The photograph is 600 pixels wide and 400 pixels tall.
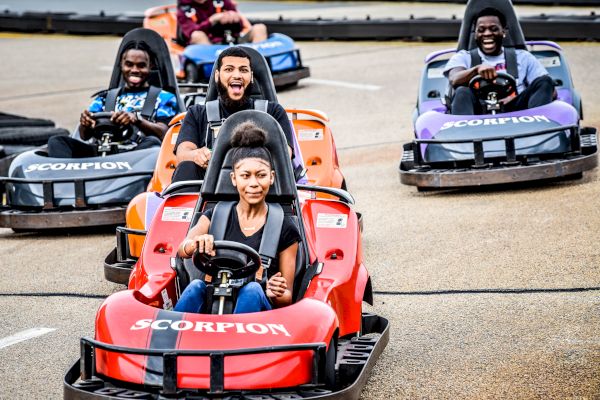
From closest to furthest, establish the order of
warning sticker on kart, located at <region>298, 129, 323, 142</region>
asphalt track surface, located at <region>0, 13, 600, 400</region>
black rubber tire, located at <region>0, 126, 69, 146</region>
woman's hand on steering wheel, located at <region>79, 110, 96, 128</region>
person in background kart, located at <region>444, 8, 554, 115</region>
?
asphalt track surface, located at <region>0, 13, 600, 400</region>, warning sticker on kart, located at <region>298, 129, 323, 142</region>, woman's hand on steering wheel, located at <region>79, 110, 96, 128</region>, person in background kart, located at <region>444, 8, 554, 115</region>, black rubber tire, located at <region>0, 126, 69, 146</region>

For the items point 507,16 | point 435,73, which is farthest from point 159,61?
point 507,16

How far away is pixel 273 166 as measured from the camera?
530 cm

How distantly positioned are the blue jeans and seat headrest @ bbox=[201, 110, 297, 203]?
1.92ft

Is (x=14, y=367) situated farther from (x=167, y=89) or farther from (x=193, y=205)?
(x=167, y=89)

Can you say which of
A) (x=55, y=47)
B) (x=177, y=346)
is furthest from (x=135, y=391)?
(x=55, y=47)

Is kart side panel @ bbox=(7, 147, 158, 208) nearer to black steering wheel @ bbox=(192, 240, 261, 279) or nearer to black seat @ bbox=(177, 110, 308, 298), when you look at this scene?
black seat @ bbox=(177, 110, 308, 298)

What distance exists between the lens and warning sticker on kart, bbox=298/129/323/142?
26.5 feet

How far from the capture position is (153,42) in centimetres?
895

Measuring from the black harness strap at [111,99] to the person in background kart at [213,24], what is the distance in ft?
16.8

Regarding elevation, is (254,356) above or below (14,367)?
above

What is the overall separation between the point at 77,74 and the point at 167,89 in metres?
8.24

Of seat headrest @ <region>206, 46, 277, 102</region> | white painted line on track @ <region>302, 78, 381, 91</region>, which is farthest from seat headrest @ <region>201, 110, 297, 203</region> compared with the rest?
white painted line on track @ <region>302, 78, 381, 91</region>

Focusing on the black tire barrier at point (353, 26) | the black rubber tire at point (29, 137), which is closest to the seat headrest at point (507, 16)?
the black rubber tire at point (29, 137)

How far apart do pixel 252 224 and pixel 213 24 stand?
9.16 m
